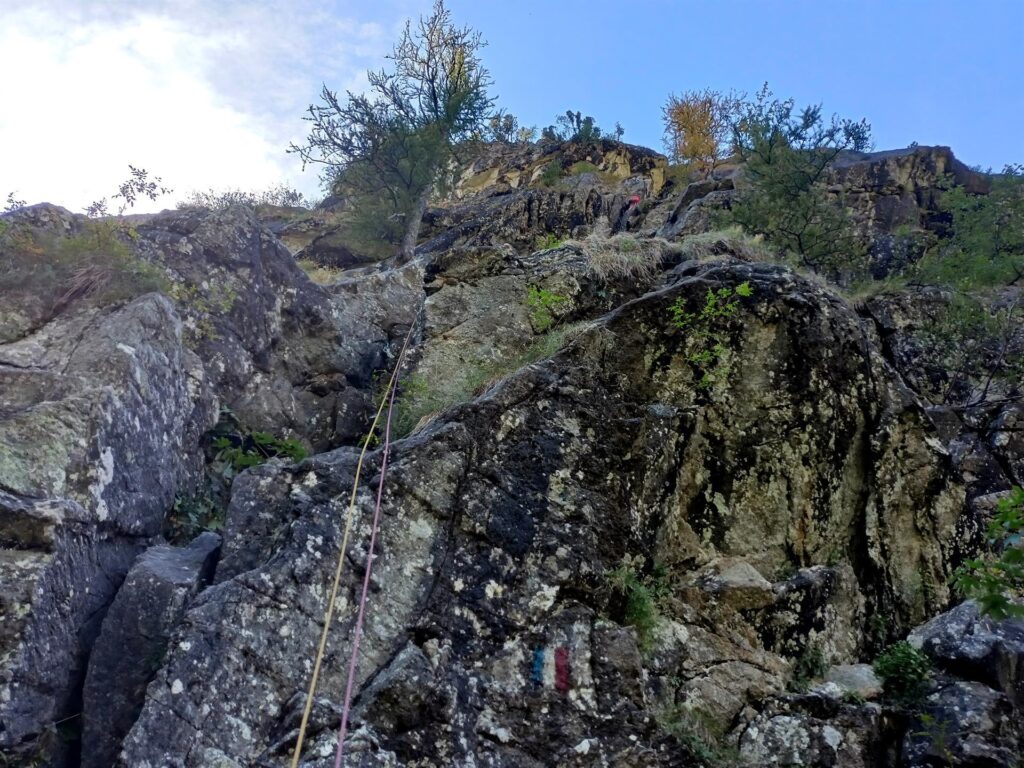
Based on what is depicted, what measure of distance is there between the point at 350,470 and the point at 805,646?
431 cm

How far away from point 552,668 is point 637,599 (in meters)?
1.07

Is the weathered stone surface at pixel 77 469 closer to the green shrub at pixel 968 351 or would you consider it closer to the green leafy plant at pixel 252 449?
the green leafy plant at pixel 252 449

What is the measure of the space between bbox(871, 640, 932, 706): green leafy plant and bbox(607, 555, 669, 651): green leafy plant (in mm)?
1912

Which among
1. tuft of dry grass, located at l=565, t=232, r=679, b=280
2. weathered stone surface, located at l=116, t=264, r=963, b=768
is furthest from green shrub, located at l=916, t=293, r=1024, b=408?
tuft of dry grass, located at l=565, t=232, r=679, b=280

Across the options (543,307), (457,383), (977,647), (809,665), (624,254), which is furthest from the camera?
(624,254)

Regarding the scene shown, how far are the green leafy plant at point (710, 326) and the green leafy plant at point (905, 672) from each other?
310 cm

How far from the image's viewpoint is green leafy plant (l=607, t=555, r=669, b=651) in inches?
235

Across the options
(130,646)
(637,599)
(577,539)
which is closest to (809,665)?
(637,599)

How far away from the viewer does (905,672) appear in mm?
5938

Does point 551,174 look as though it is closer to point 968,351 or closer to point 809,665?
point 968,351

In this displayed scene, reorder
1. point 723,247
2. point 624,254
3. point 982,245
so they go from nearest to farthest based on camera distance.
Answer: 1. point 624,254
2. point 723,247
3. point 982,245

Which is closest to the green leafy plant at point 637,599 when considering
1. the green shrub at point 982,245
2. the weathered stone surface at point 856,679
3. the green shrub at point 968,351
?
the weathered stone surface at point 856,679

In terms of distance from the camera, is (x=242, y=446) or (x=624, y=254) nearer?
(x=242, y=446)

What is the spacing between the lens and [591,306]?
9.97 metres
